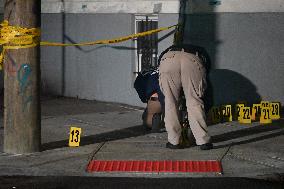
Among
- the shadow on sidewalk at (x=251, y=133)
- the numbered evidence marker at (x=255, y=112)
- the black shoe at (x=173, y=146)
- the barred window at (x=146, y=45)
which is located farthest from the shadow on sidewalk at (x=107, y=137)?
the barred window at (x=146, y=45)

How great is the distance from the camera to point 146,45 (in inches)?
637

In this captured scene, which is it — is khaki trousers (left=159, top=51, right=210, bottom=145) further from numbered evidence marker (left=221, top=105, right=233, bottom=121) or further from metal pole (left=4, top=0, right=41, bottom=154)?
numbered evidence marker (left=221, top=105, right=233, bottom=121)

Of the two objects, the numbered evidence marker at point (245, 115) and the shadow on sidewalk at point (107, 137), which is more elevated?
the numbered evidence marker at point (245, 115)

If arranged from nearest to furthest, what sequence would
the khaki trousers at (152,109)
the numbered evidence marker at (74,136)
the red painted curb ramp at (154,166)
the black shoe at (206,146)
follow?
the red painted curb ramp at (154,166)
the black shoe at (206,146)
the numbered evidence marker at (74,136)
the khaki trousers at (152,109)

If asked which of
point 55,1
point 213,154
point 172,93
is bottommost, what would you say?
point 213,154

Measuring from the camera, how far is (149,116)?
519 inches

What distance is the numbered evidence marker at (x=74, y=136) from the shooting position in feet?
38.0

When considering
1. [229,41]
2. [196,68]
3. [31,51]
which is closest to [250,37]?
[229,41]

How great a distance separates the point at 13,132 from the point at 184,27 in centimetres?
525

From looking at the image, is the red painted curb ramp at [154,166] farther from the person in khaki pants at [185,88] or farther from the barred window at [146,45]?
the barred window at [146,45]

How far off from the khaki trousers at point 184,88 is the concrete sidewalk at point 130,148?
285 mm

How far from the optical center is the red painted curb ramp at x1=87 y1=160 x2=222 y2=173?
10.0m

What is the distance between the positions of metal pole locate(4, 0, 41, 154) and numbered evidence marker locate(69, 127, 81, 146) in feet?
2.13

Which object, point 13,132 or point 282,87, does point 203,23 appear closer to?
point 282,87
